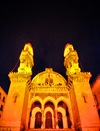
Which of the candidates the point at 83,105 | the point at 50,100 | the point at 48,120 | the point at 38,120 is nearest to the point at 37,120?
the point at 38,120

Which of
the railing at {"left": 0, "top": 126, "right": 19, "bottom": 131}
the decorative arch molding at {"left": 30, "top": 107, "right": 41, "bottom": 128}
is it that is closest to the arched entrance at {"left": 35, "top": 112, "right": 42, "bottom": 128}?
the decorative arch molding at {"left": 30, "top": 107, "right": 41, "bottom": 128}

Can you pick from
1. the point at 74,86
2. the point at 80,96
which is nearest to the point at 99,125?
the point at 80,96

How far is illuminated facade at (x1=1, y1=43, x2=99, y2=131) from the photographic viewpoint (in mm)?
12138

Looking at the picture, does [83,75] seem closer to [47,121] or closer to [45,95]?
[45,95]

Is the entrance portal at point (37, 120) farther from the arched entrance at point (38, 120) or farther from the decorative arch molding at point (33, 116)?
the decorative arch molding at point (33, 116)

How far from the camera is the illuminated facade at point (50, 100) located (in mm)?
12138

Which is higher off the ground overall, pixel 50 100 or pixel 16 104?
pixel 50 100

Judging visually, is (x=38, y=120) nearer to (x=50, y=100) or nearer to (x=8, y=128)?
(x=50, y=100)

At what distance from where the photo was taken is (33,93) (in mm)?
17125

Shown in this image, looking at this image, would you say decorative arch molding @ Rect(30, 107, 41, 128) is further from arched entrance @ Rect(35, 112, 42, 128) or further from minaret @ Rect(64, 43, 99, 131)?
minaret @ Rect(64, 43, 99, 131)

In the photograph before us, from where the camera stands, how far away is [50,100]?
54.3ft

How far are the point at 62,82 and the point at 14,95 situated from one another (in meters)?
9.05

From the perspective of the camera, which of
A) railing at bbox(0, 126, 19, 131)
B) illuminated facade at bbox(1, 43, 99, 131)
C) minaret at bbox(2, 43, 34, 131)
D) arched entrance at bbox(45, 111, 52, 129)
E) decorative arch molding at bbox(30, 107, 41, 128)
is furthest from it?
arched entrance at bbox(45, 111, 52, 129)

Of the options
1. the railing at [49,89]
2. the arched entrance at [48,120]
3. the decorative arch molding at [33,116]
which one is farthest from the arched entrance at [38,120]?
the railing at [49,89]
